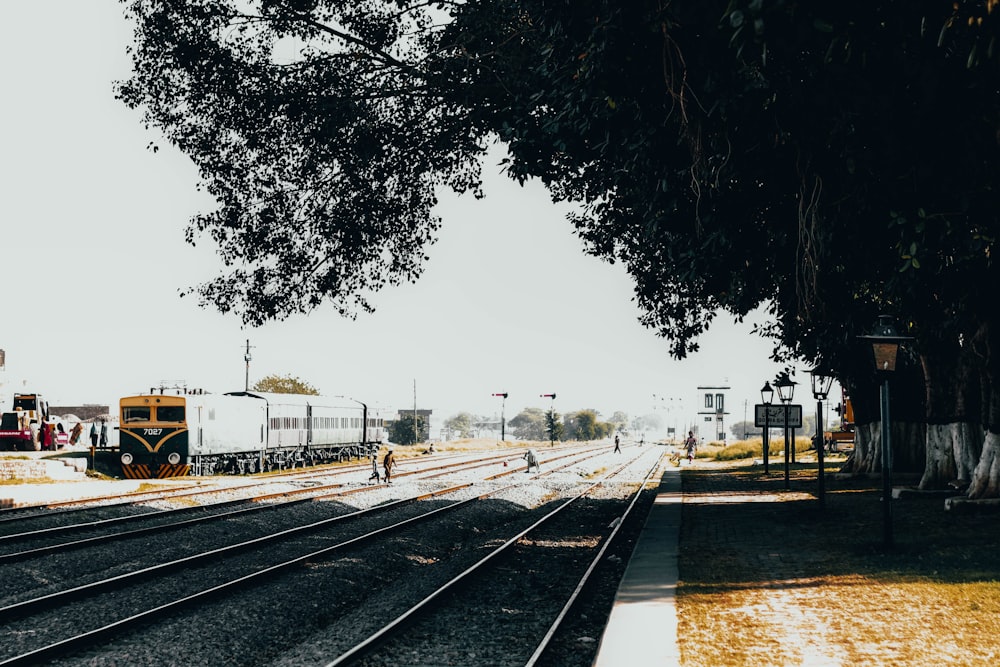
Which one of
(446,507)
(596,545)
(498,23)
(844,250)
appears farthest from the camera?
(446,507)

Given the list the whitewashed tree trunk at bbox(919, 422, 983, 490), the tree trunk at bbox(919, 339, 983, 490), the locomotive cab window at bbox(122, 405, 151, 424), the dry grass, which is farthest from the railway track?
the locomotive cab window at bbox(122, 405, 151, 424)

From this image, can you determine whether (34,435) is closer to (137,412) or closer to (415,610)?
(137,412)

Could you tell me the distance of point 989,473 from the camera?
18031 mm

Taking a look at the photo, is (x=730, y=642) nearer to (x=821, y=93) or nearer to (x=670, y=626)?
(x=670, y=626)

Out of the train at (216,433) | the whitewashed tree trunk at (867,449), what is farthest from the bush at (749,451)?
the train at (216,433)

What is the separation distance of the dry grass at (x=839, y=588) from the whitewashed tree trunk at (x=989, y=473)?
80cm

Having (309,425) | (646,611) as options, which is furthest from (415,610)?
(309,425)

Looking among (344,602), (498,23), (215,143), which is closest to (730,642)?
(344,602)

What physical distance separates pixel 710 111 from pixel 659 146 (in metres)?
1.43

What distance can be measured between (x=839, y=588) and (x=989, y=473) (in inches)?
334

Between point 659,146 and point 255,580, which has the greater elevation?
→ point 659,146

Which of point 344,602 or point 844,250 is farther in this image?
point 844,250

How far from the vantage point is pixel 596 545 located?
1670 centimetres

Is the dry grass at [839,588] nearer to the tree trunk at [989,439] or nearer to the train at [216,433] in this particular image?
the tree trunk at [989,439]
